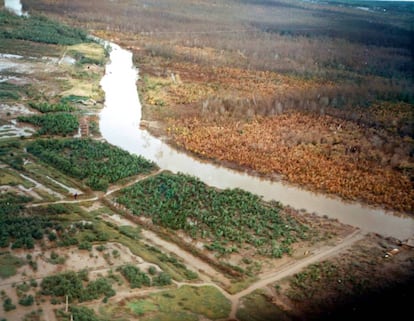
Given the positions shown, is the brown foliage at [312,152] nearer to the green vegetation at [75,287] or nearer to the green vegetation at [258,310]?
the green vegetation at [258,310]

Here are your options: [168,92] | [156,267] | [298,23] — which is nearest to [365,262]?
[156,267]

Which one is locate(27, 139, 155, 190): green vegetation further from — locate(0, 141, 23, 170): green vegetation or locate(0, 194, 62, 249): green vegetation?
locate(0, 194, 62, 249): green vegetation

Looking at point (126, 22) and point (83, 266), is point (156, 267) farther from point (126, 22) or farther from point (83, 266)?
point (126, 22)

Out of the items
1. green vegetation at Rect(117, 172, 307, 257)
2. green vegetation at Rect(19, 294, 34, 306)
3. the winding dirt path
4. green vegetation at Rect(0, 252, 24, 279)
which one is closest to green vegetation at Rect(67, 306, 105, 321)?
the winding dirt path

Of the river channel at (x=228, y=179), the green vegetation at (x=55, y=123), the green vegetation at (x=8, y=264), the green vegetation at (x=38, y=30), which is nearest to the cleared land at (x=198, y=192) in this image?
the green vegetation at (x=8, y=264)

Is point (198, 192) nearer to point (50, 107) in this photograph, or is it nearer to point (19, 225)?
point (19, 225)

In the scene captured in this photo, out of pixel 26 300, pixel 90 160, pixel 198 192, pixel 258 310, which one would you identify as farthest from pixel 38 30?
pixel 258 310
